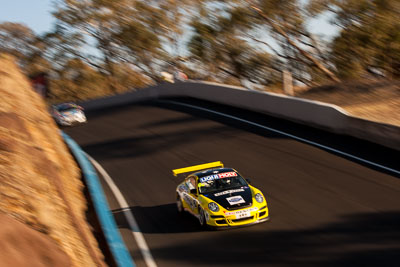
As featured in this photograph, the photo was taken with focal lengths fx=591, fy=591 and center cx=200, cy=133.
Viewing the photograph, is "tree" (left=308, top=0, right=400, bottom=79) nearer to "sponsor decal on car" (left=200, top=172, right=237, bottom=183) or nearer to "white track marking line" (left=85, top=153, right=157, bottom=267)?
"white track marking line" (left=85, top=153, right=157, bottom=267)

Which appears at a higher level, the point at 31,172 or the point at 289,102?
the point at 31,172

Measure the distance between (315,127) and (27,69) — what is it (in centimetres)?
5886

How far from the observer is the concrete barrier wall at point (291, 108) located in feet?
62.0

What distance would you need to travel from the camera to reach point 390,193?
1444 cm

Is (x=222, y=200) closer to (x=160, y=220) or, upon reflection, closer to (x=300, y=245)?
(x=160, y=220)

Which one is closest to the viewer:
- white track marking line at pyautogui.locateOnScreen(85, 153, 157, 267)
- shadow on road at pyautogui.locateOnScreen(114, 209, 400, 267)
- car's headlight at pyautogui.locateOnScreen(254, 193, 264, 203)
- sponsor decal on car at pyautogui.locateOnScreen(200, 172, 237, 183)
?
shadow on road at pyautogui.locateOnScreen(114, 209, 400, 267)

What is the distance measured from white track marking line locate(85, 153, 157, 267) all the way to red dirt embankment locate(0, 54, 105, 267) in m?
1.06

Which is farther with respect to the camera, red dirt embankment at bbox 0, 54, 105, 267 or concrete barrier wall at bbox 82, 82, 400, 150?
concrete barrier wall at bbox 82, 82, 400, 150

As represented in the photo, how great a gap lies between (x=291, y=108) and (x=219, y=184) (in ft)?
32.9

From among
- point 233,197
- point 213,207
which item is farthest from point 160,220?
point 233,197

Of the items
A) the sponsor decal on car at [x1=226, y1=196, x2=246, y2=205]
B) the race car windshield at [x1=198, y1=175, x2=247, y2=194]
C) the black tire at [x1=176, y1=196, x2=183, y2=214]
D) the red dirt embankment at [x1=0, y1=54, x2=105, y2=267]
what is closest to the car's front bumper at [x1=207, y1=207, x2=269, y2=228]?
the sponsor decal on car at [x1=226, y1=196, x2=246, y2=205]

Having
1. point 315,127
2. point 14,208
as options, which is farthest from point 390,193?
point 14,208

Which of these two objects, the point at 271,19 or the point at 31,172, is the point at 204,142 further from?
the point at 271,19

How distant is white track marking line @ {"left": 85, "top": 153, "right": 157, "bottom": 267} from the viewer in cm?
1233
